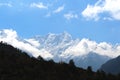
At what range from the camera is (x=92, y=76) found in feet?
493

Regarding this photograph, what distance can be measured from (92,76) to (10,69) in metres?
31.2

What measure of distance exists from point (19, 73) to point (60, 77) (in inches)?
562

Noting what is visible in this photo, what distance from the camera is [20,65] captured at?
5832 inches

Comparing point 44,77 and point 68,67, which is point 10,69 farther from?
point 68,67

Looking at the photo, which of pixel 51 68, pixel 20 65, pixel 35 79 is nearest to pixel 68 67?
pixel 51 68

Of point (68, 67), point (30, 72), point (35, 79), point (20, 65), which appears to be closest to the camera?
point (35, 79)

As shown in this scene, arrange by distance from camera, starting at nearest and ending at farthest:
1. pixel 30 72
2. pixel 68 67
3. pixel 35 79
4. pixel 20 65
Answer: pixel 35 79
pixel 30 72
pixel 20 65
pixel 68 67

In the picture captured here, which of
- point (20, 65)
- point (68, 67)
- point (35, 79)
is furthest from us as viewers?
point (68, 67)

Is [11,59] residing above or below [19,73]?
above

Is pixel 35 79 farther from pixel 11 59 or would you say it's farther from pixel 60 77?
pixel 11 59

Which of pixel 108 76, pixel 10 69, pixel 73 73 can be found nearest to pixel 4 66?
pixel 10 69

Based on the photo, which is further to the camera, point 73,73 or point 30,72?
point 73,73

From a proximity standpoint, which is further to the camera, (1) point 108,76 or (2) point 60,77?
(1) point 108,76

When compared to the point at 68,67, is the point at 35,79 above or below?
below
